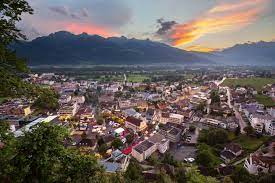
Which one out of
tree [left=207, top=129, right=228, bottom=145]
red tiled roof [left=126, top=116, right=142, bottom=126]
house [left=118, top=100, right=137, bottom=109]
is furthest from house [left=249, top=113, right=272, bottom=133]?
house [left=118, top=100, right=137, bottom=109]

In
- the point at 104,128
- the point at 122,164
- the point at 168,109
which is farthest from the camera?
the point at 168,109

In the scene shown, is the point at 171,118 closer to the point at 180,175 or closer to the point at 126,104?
the point at 126,104

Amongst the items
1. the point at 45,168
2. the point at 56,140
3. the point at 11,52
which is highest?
the point at 11,52

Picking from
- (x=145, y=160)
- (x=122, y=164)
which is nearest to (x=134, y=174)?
(x=122, y=164)

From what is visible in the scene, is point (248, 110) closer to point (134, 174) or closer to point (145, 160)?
point (145, 160)

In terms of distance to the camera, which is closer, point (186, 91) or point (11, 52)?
point (11, 52)

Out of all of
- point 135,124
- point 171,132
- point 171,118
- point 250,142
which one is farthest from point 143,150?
point 171,118
